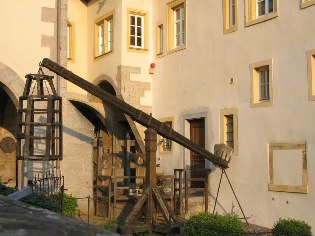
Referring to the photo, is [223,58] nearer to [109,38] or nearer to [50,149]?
[109,38]

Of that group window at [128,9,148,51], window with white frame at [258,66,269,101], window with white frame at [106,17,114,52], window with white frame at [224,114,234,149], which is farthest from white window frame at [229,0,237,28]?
window with white frame at [106,17,114,52]

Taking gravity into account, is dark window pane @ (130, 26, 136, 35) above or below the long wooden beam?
above

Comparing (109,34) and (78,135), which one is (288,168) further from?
(109,34)

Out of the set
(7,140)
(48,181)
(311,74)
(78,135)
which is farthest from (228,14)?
(7,140)

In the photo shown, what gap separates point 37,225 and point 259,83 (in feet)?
35.3

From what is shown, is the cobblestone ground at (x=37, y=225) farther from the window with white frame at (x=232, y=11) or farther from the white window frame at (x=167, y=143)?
the white window frame at (x=167, y=143)

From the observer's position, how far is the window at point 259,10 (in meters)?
12.9

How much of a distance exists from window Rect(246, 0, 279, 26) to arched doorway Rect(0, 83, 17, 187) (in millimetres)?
7852

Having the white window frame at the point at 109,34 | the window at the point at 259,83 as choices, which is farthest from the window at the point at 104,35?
A: the window at the point at 259,83

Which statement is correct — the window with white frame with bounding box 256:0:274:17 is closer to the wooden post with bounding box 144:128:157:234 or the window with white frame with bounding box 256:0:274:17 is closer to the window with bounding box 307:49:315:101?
the window with bounding box 307:49:315:101

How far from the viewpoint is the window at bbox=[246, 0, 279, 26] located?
1295cm

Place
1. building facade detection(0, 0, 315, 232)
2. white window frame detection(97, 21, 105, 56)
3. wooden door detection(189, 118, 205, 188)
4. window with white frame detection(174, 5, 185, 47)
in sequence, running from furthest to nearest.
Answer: white window frame detection(97, 21, 105, 56) → window with white frame detection(174, 5, 185, 47) → wooden door detection(189, 118, 205, 188) → building facade detection(0, 0, 315, 232)

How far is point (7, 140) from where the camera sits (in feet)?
54.7

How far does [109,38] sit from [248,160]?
755 cm
